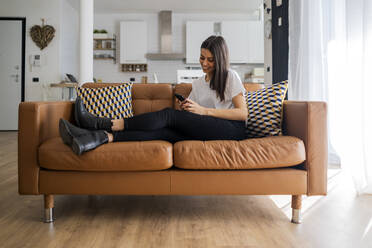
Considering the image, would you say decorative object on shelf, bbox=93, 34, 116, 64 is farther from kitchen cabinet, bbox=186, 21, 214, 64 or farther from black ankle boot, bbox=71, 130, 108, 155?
black ankle boot, bbox=71, 130, 108, 155

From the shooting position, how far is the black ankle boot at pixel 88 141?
155 cm

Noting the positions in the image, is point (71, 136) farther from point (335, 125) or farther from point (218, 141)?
point (335, 125)

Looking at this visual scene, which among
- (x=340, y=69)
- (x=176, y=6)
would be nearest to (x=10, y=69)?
(x=176, y=6)

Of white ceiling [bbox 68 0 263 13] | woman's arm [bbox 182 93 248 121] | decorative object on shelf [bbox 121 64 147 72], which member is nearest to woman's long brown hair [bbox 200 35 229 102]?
woman's arm [bbox 182 93 248 121]

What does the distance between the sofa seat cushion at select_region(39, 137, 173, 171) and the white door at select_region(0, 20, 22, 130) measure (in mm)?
5311

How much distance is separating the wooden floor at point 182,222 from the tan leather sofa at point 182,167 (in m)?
0.17

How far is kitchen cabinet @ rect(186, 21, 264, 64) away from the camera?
23.6 feet

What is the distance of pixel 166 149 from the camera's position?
1.64 m

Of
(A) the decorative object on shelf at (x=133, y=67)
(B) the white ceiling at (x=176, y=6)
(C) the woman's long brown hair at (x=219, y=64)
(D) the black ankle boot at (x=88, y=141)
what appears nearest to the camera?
(D) the black ankle boot at (x=88, y=141)

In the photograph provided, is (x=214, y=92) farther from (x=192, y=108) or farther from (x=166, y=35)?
(x=166, y=35)

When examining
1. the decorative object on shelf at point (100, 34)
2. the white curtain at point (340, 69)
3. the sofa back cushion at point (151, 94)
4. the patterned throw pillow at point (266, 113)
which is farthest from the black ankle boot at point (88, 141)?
the decorative object on shelf at point (100, 34)

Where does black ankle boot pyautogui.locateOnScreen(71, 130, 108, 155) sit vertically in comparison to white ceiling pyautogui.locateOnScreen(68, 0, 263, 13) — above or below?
below

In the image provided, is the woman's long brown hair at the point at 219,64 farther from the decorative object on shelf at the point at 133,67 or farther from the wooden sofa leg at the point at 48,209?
the decorative object on shelf at the point at 133,67

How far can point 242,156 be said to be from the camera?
5.34 feet
